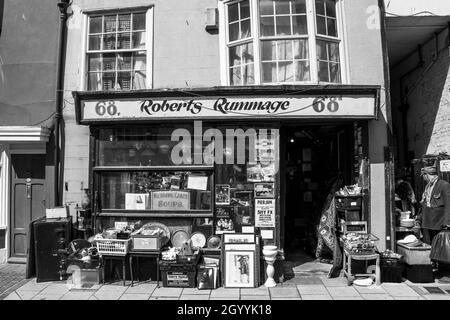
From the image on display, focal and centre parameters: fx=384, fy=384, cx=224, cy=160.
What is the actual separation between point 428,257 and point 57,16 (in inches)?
352

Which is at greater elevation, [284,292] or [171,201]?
[171,201]

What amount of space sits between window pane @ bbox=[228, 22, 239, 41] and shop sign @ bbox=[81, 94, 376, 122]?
5.20 ft

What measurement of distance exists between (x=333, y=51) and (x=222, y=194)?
3677 millimetres

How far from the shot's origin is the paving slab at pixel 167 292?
6477mm

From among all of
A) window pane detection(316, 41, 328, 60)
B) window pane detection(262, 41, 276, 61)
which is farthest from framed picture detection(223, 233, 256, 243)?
window pane detection(316, 41, 328, 60)

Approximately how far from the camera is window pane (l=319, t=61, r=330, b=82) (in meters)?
7.70

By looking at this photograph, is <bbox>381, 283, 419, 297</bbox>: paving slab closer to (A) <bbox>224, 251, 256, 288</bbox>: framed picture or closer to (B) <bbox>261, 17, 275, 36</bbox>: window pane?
(A) <bbox>224, 251, 256, 288</bbox>: framed picture

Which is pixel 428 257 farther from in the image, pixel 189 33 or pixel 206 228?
pixel 189 33

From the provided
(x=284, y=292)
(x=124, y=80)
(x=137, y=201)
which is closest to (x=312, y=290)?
(x=284, y=292)

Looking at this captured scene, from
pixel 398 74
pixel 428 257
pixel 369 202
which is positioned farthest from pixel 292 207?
pixel 398 74

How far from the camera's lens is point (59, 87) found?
814 centimetres

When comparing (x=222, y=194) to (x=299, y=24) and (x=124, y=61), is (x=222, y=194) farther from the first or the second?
(x=299, y=24)

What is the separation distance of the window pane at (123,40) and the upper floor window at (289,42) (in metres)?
2.16

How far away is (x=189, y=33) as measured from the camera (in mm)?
7984
